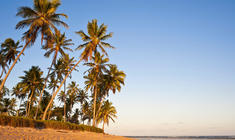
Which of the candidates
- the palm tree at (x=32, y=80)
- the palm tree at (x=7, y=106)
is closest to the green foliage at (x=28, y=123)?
the palm tree at (x=32, y=80)

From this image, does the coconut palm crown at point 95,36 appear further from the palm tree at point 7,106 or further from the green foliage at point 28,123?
the palm tree at point 7,106

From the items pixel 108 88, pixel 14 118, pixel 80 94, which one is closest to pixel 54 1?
pixel 14 118

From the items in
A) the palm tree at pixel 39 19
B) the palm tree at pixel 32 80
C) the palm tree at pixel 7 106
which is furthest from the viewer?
the palm tree at pixel 7 106

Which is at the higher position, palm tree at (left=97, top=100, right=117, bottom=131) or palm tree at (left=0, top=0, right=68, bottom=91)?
palm tree at (left=0, top=0, right=68, bottom=91)

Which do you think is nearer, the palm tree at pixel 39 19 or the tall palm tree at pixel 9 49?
the palm tree at pixel 39 19

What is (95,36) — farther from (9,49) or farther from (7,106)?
(7,106)

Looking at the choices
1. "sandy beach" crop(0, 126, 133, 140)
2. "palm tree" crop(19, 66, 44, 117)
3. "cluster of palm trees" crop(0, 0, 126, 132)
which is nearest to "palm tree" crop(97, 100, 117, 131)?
"cluster of palm trees" crop(0, 0, 126, 132)

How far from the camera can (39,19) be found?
21203 millimetres

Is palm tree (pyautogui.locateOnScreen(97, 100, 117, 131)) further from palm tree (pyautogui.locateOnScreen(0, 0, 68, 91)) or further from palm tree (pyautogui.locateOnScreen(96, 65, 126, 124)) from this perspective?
palm tree (pyautogui.locateOnScreen(0, 0, 68, 91))

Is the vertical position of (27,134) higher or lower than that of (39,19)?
lower

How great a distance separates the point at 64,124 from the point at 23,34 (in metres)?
11.3

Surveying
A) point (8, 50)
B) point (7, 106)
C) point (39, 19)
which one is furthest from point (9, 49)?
point (7, 106)

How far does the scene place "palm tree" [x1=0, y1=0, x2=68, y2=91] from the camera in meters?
20.8

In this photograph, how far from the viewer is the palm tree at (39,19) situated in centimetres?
2081
